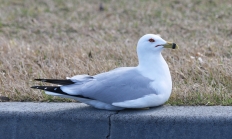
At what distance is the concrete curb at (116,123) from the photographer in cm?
367

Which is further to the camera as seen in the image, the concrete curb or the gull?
the gull

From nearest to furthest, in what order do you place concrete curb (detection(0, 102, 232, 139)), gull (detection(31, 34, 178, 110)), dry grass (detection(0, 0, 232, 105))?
concrete curb (detection(0, 102, 232, 139)) < gull (detection(31, 34, 178, 110)) < dry grass (detection(0, 0, 232, 105))

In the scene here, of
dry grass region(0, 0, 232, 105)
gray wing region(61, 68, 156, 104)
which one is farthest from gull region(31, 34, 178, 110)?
dry grass region(0, 0, 232, 105)

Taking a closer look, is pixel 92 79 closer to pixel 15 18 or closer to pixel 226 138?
pixel 226 138

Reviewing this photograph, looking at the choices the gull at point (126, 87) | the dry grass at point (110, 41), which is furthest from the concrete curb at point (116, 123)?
the dry grass at point (110, 41)

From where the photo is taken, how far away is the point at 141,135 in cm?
374

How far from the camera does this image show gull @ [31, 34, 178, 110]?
12.4 feet

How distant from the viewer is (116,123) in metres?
3.76

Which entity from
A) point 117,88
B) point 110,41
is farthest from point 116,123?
point 110,41

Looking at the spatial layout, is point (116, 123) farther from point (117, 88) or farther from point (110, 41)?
point (110, 41)

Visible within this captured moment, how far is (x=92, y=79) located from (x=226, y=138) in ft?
3.66

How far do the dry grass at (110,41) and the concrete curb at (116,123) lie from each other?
16.4 inches

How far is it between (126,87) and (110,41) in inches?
113

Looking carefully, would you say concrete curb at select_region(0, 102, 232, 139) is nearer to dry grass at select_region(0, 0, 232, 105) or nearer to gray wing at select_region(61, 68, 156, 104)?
gray wing at select_region(61, 68, 156, 104)
